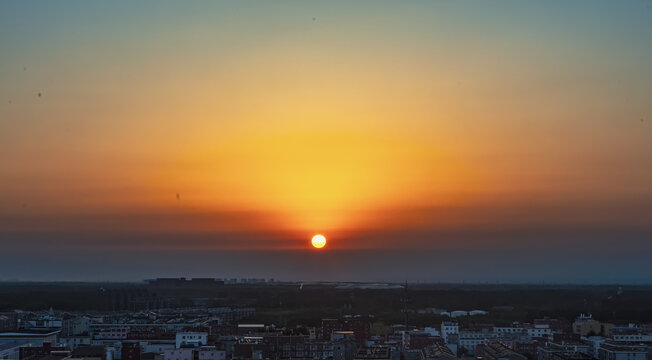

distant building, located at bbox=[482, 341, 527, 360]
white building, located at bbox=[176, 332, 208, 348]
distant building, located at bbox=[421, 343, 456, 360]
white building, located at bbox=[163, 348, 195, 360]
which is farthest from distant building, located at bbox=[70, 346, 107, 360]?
distant building, located at bbox=[482, 341, 527, 360]

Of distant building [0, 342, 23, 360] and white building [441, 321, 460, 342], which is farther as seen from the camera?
white building [441, 321, 460, 342]

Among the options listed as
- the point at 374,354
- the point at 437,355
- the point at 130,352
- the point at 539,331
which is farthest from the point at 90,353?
the point at 539,331

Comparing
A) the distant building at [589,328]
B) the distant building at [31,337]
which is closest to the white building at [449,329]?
the distant building at [589,328]

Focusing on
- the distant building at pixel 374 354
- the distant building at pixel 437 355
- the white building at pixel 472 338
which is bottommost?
the white building at pixel 472 338

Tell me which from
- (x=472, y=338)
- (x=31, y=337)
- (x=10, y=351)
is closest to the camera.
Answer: (x=10, y=351)

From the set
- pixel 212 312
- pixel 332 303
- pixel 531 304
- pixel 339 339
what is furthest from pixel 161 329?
pixel 531 304

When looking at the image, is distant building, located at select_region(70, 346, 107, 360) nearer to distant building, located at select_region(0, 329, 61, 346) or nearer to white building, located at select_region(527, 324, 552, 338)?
distant building, located at select_region(0, 329, 61, 346)

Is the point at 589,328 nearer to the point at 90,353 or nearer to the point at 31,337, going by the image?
the point at 90,353

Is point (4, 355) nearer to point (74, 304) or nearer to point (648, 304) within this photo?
point (74, 304)

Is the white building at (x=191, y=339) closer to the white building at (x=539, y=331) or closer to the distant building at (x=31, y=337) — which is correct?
the distant building at (x=31, y=337)

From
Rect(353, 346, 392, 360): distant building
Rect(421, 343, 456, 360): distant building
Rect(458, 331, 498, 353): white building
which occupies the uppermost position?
Rect(421, 343, 456, 360): distant building

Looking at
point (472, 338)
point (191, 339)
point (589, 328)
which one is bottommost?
point (472, 338)
